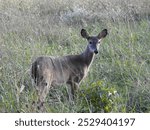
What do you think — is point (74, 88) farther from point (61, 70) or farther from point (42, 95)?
point (42, 95)

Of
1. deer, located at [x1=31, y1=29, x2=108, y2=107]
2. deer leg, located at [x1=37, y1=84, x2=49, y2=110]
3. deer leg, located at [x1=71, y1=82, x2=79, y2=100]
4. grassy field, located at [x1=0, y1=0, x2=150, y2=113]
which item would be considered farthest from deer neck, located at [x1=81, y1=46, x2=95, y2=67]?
deer leg, located at [x1=37, y1=84, x2=49, y2=110]

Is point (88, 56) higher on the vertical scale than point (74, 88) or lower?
higher

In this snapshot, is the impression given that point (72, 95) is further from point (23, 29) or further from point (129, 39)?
point (23, 29)

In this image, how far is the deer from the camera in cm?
486

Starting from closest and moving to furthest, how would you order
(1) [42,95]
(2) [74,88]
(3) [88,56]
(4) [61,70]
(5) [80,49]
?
(1) [42,95], (4) [61,70], (2) [74,88], (3) [88,56], (5) [80,49]

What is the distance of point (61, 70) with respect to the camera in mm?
5359

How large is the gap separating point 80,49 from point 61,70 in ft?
4.52

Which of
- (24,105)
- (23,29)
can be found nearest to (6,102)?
(24,105)

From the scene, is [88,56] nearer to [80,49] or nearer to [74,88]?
[80,49]

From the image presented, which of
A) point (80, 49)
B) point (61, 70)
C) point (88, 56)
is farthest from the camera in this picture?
point (80, 49)

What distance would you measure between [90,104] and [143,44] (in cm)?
239

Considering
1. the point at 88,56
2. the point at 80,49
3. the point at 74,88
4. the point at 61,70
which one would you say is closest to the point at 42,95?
the point at 61,70

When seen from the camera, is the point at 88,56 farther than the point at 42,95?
Yes

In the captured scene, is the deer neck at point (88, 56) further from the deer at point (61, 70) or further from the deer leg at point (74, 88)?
the deer leg at point (74, 88)
